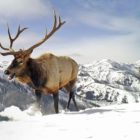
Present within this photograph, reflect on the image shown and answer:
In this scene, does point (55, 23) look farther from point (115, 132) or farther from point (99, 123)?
point (115, 132)

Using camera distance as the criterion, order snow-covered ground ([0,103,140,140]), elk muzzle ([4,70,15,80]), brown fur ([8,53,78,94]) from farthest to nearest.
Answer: brown fur ([8,53,78,94]) < elk muzzle ([4,70,15,80]) < snow-covered ground ([0,103,140,140])

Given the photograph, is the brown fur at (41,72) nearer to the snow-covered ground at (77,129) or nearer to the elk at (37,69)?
the elk at (37,69)

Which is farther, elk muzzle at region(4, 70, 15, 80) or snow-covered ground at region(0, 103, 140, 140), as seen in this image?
elk muzzle at region(4, 70, 15, 80)

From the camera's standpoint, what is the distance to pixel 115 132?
8.63m

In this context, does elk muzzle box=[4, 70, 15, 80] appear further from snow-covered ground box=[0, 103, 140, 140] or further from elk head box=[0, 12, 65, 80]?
snow-covered ground box=[0, 103, 140, 140]

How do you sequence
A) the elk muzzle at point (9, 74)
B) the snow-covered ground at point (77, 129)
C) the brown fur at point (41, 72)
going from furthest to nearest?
the brown fur at point (41, 72), the elk muzzle at point (9, 74), the snow-covered ground at point (77, 129)

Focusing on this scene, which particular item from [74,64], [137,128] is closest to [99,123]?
[137,128]

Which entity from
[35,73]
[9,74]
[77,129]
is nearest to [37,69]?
[35,73]

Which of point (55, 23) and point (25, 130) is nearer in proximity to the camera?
point (25, 130)

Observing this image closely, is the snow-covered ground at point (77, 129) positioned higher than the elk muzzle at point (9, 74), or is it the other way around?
the elk muzzle at point (9, 74)

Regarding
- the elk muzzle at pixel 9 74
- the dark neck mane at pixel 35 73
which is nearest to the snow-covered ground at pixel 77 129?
the elk muzzle at pixel 9 74

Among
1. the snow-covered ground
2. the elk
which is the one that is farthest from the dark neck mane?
the snow-covered ground

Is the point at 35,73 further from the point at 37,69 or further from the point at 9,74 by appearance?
the point at 9,74

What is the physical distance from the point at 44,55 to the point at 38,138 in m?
9.09
